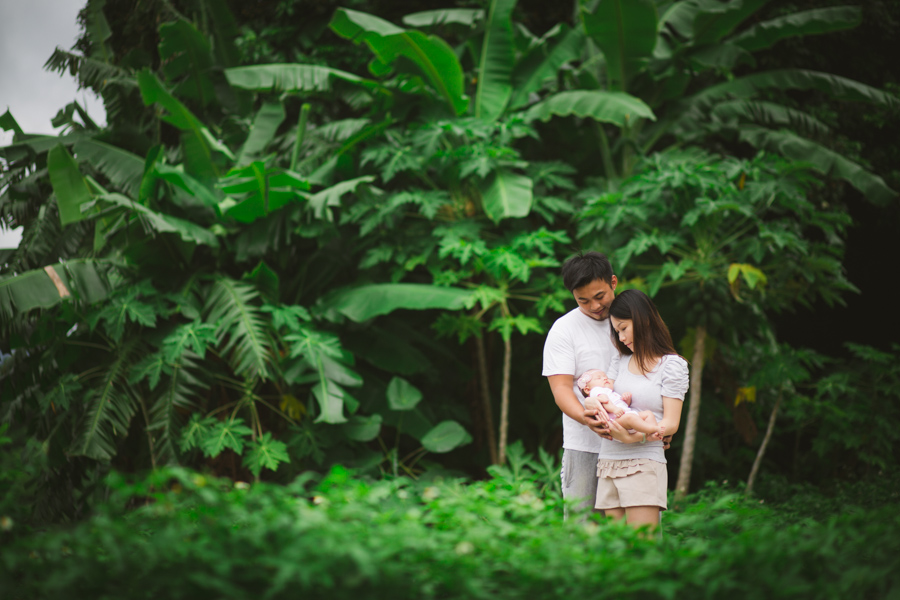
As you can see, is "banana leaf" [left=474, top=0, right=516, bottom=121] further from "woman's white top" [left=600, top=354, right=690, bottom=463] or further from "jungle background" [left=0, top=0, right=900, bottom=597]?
"woman's white top" [left=600, top=354, right=690, bottom=463]

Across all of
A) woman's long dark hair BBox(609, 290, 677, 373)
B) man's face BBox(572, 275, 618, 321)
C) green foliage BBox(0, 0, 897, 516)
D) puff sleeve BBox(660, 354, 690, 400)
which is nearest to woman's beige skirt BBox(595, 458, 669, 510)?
puff sleeve BBox(660, 354, 690, 400)

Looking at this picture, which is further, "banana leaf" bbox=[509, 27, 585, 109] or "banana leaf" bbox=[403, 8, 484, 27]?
"banana leaf" bbox=[403, 8, 484, 27]

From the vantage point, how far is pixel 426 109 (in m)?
6.33

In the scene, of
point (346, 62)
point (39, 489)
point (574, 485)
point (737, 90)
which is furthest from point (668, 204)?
point (39, 489)

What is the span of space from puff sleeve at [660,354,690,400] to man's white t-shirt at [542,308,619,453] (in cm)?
27

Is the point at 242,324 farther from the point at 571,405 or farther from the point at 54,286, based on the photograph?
the point at 571,405

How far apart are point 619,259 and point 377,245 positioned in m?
2.39

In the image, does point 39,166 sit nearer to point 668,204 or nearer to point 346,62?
point 346,62

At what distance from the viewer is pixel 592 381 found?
285 centimetres

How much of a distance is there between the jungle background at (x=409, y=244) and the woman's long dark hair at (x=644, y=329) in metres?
1.59

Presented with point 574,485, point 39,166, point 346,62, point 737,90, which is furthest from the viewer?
point 346,62

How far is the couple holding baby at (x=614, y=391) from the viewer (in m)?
2.69

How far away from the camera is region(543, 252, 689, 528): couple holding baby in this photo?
269 centimetres

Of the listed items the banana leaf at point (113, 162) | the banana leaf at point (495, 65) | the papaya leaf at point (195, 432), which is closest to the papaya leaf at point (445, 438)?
the papaya leaf at point (195, 432)
